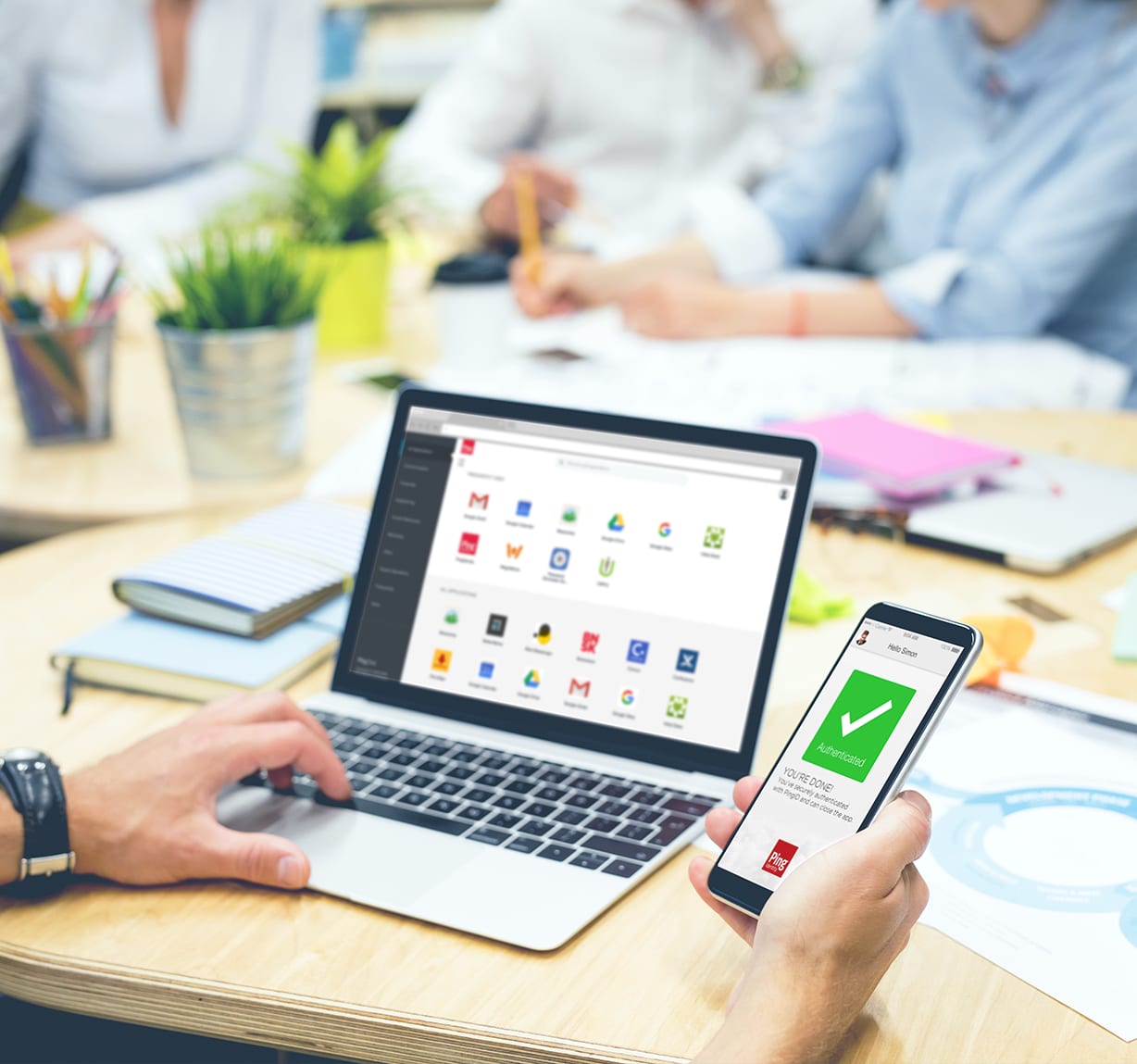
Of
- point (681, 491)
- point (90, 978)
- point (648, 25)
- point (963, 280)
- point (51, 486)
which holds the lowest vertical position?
point (90, 978)

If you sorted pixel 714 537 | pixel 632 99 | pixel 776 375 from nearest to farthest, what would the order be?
1. pixel 714 537
2. pixel 776 375
3. pixel 632 99

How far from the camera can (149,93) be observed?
246cm

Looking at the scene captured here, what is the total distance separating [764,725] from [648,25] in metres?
2.37

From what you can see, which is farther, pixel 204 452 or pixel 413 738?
pixel 204 452

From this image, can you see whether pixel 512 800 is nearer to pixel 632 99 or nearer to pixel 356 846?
pixel 356 846

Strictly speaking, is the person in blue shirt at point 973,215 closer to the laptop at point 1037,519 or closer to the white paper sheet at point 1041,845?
the laptop at point 1037,519

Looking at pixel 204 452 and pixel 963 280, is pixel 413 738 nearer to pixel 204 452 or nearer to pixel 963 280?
pixel 204 452

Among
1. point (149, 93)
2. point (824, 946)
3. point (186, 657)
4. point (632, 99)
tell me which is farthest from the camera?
point (632, 99)

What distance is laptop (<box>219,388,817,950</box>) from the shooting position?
0.71 meters

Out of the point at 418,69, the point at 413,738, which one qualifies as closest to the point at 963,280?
the point at 413,738

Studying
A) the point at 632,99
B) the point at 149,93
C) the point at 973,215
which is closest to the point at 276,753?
the point at 973,215

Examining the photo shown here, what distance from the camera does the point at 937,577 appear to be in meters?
1.04

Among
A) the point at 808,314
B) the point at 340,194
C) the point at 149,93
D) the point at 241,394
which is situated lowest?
the point at 241,394

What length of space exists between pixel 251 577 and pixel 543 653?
0.29 meters
